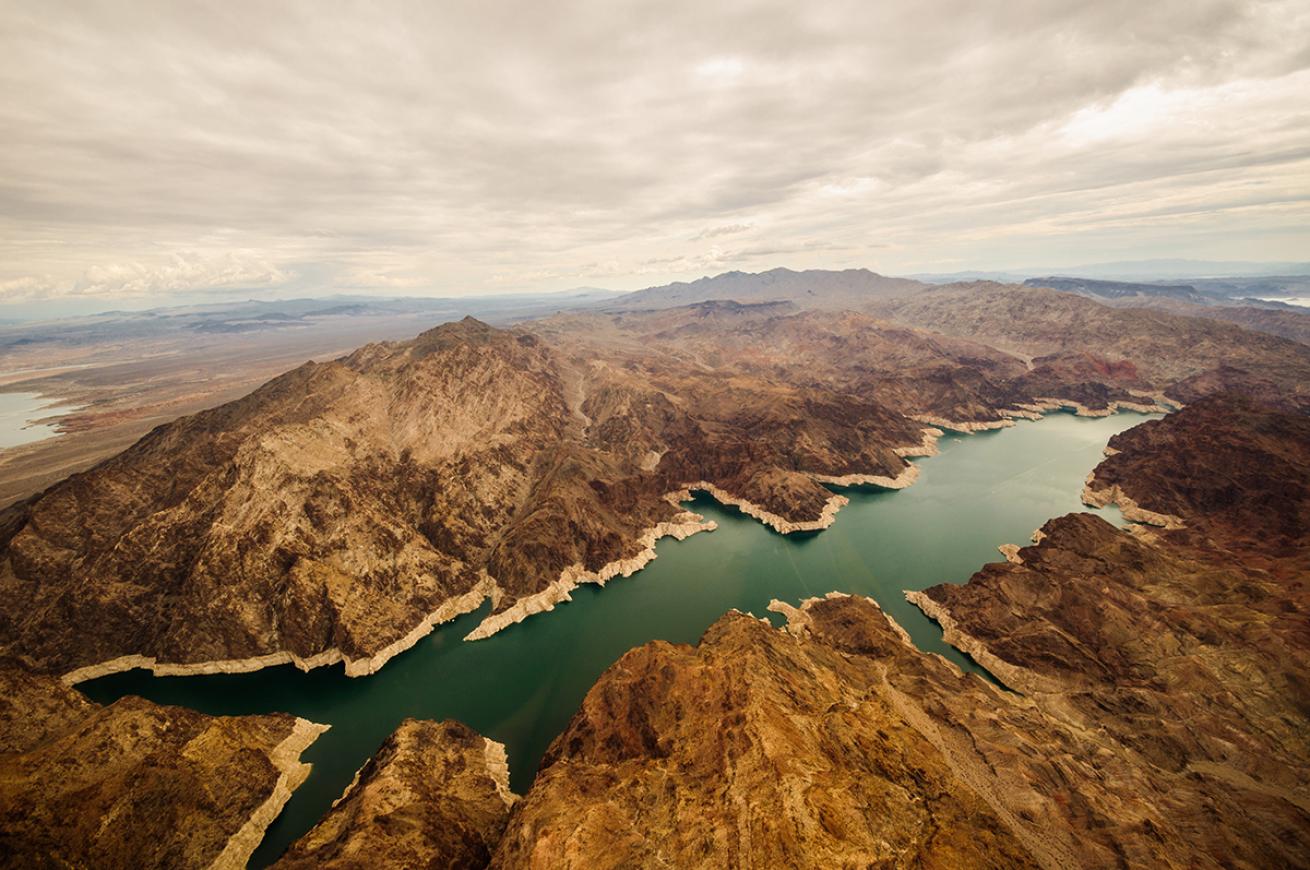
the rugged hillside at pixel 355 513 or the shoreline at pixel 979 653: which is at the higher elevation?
the rugged hillside at pixel 355 513

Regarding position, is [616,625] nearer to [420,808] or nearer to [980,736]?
[420,808]

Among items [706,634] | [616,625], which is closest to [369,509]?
[616,625]

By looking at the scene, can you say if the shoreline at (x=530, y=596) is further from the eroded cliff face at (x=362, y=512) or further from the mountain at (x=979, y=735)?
the mountain at (x=979, y=735)

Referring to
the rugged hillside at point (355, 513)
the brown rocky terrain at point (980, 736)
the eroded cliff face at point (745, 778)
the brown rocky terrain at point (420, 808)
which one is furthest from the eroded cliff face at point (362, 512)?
the brown rocky terrain at point (980, 736)

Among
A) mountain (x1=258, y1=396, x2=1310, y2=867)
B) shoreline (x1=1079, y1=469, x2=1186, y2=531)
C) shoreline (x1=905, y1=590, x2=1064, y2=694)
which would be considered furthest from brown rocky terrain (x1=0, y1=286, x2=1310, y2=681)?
shoreline (x1=1079, y1=469, x2=1186, y2=531)

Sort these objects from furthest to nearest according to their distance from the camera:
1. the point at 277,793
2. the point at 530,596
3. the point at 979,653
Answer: the point at 530,596 → the point at 979,653 → the point at 277,793

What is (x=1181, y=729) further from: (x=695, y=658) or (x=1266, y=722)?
(x=695, y=658)
